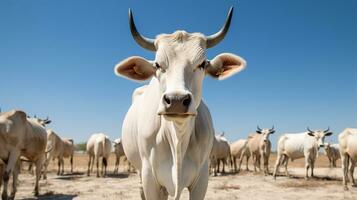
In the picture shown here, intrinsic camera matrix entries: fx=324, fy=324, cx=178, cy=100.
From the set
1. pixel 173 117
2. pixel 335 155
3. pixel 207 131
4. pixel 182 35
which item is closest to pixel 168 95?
pixel 173 117

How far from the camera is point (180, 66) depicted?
2.98 metres

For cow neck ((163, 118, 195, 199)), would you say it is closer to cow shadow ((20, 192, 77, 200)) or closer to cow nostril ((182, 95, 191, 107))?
cow nostril ((182, 95, 191, 107))

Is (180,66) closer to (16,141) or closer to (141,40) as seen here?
(141,40)

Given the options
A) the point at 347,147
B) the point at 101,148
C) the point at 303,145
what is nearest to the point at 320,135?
the point at 303,145

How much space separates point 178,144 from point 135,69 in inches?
39.3

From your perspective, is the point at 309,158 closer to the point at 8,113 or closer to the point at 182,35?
the point at 8,113

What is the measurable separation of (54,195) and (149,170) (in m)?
8.00

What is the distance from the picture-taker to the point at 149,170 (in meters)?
3.53

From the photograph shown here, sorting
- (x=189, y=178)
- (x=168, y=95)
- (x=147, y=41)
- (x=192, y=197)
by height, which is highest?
(x=147, y=41)

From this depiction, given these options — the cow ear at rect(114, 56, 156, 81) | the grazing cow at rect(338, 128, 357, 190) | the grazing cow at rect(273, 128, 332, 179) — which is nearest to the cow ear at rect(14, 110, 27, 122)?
the cow ear at rect(114, 56, 156, 81)

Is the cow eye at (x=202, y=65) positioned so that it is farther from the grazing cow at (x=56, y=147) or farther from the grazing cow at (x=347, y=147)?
the grazing cow at (x=56, y=147)

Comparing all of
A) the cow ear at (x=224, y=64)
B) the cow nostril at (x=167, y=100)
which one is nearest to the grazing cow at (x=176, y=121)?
the cow ear at (x=224, y=64)

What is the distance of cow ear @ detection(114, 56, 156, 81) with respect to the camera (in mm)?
3473

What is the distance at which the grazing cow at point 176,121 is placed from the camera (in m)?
3.09
